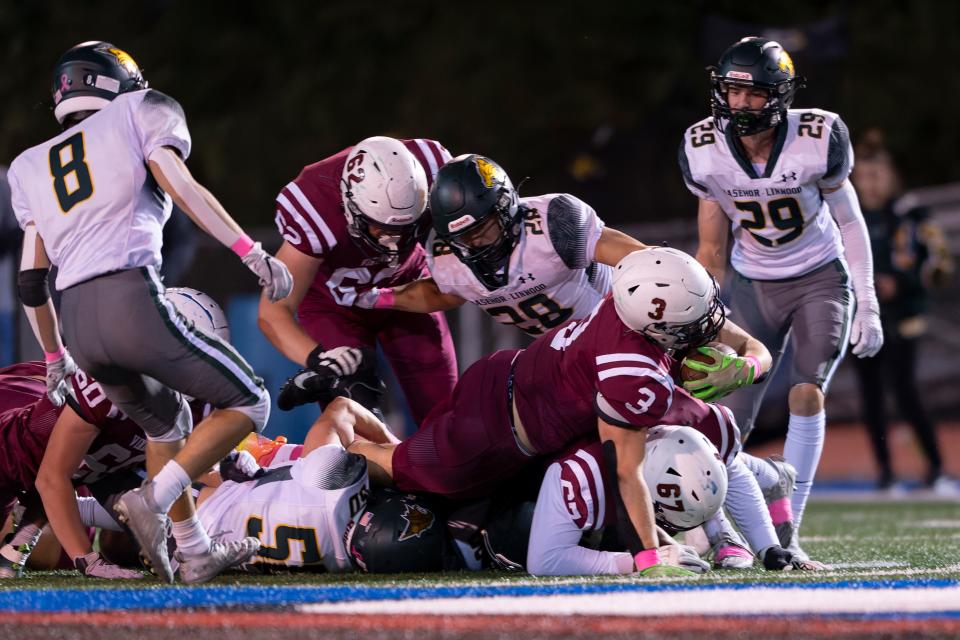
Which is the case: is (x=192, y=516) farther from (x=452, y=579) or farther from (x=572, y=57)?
(x=572, y=57)

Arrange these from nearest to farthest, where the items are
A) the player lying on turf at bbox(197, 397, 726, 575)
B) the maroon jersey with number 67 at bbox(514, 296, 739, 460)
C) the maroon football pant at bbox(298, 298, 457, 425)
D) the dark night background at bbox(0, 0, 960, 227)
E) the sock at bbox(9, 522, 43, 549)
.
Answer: the maroon jersey with number 67 at bbox(514, 296, 739, 460)
the player lying on turf at bbox(197, 397, 726, 575)
the sock at bbox(9, 522, 43, 549)
the maroon football pant at bbox(298, 298, 457, 425)
the dark night background at bbox(0, 0, 960, 227)

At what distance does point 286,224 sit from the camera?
509cm

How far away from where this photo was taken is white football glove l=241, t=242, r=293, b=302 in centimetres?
387

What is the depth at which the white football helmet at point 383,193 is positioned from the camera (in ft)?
15.7

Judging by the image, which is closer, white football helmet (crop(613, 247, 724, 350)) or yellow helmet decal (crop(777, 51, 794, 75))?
white football helmet (crop(613, 247, 724, 350))

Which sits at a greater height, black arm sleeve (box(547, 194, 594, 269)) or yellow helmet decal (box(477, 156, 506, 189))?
yellow helmet decal (box(477, 156, 506, 189))

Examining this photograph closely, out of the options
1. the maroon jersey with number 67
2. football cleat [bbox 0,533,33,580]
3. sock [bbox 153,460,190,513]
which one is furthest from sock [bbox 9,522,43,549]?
the maroon jersey with number 67

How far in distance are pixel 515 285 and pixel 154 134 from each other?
1397 millimetres

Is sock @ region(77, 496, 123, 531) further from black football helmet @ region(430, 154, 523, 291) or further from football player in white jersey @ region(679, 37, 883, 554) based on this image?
football player in white jersey @ region(679, 37, 883, 554)

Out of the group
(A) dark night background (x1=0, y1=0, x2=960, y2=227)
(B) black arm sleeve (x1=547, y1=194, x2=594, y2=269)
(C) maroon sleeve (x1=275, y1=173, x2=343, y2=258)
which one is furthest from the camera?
(A) dark night background (x1=0, y1=0, x2=960, y2=227)

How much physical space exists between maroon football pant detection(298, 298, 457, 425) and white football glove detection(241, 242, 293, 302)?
1.39 meters

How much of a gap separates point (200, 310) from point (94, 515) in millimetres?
754

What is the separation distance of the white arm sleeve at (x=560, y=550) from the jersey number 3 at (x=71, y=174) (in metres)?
1.54

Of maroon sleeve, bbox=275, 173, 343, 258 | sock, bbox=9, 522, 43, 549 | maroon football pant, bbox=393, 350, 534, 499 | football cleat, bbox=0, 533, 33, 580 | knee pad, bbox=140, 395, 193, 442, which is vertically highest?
maroon sleeve, bbox=275, 173, 343, 258
